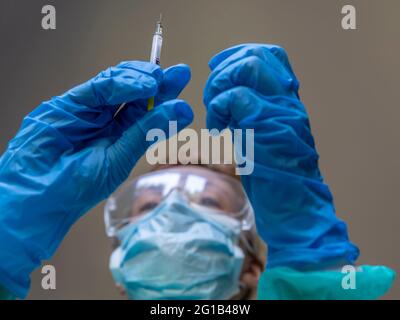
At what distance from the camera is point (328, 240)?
1.17 metres

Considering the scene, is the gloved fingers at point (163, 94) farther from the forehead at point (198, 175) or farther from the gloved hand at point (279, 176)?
the forehead at point (198, 175)

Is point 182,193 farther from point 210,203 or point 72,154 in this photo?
point 72,154

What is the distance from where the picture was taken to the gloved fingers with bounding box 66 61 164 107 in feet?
4.32

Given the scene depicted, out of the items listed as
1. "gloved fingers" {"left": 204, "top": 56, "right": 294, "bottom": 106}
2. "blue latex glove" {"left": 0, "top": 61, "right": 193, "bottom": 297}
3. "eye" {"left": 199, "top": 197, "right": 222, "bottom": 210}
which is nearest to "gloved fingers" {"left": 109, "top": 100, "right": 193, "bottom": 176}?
"blue latex glove" {"left": 0, "top": 61, "right": 193, "bottom": 297}

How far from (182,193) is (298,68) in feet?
3.42

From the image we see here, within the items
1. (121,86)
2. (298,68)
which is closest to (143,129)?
(121,86)

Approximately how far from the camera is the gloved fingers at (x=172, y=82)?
4.69 feet

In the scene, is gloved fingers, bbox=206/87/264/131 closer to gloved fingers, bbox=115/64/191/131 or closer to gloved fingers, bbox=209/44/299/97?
gloved fingers, bbox=209/44/299/97

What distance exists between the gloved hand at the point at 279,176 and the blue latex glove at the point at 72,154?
211mm
